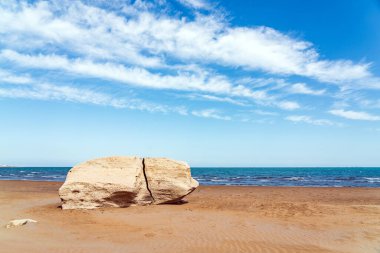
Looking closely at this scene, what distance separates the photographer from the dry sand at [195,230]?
825cm

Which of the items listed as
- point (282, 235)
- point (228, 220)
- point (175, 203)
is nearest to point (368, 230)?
point (282, 235)

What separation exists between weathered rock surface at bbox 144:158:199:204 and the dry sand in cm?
63

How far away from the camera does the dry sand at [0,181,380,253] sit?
8.25 m

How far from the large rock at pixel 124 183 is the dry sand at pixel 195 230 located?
2.03 ft

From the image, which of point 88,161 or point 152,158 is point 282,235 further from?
point 88,161

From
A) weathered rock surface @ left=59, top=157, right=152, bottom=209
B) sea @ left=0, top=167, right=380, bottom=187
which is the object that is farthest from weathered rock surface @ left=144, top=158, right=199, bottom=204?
sea @ left=0, top=167, right=380, bottom=187

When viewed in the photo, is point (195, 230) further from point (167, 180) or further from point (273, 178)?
point (273, 178)

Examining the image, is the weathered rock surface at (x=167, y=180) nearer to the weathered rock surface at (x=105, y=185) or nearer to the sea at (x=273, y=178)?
the weathered rock surface at (x=105, y=185)

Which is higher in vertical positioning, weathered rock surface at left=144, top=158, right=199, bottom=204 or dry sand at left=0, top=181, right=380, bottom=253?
weathered rock surface at left=144, top=158, right=199, bottom=204

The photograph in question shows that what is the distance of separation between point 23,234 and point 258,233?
667cm

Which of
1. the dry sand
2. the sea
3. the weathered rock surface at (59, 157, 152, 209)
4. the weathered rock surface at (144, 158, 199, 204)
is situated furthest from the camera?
the sea

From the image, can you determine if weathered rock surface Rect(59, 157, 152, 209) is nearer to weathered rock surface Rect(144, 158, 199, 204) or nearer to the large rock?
the large rock

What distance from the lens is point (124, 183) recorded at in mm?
13922

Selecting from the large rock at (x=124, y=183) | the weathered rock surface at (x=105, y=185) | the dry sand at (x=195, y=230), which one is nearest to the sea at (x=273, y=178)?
the large rock at (x=124, y=183)
